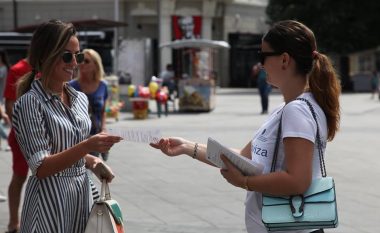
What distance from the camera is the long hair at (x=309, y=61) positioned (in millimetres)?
3051

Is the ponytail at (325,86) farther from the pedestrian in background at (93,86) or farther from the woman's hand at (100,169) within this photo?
the pedestrian in background at (93,86)

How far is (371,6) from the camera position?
4416cm

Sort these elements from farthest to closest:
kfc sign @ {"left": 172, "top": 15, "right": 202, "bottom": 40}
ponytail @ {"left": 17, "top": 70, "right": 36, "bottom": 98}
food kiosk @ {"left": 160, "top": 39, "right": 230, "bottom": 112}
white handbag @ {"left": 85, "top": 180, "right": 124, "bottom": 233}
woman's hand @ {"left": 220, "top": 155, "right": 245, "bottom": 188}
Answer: kfc sign @ {"left": 172, "top": 15, "right": 202, "bottom": 40} → food kiosk @ {"left": 160, "top": 39, "right": 230, "bottom": 112} → ponytail @ {"left": 17, "top": 70, "right": 36, "bottom": 98} → white handbag @ {"left": 85, "top": 180, "right": 124, "bottom": 233} → woman's hand @ {"left": 220, "top": 155, "right": 245, "bottom": 188}

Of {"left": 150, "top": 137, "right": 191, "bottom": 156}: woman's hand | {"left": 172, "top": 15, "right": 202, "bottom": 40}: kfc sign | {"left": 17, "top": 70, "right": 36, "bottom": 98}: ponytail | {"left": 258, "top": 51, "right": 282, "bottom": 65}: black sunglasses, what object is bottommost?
{"left": 150, "top": 137, "right": 191, "bottom": 156}: woman's hand

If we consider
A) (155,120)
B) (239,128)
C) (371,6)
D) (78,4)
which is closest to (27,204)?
(239,128)

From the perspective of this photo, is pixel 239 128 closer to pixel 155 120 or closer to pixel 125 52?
pixel 155 120

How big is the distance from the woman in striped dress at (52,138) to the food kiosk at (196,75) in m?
20.6

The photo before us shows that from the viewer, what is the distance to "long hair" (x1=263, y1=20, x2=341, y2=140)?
10.0 feet

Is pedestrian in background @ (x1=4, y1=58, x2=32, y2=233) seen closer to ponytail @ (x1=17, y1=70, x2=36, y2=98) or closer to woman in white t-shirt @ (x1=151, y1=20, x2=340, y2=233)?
ponytail @ (x1=17, y1=70, x2=36, y2=98)

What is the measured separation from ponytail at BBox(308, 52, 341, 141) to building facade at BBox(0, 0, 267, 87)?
41.3 m

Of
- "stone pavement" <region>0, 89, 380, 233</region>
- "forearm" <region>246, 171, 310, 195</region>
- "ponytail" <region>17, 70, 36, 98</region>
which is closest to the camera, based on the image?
"forearm" <region>246, 171, 310, 195</region>

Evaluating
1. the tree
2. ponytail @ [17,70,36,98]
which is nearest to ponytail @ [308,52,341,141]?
ponytail @ [17,70,36,98]

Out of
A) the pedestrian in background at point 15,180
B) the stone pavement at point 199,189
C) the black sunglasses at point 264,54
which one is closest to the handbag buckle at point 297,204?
the black sunglasses at point 264,54

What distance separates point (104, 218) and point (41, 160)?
37 cm
